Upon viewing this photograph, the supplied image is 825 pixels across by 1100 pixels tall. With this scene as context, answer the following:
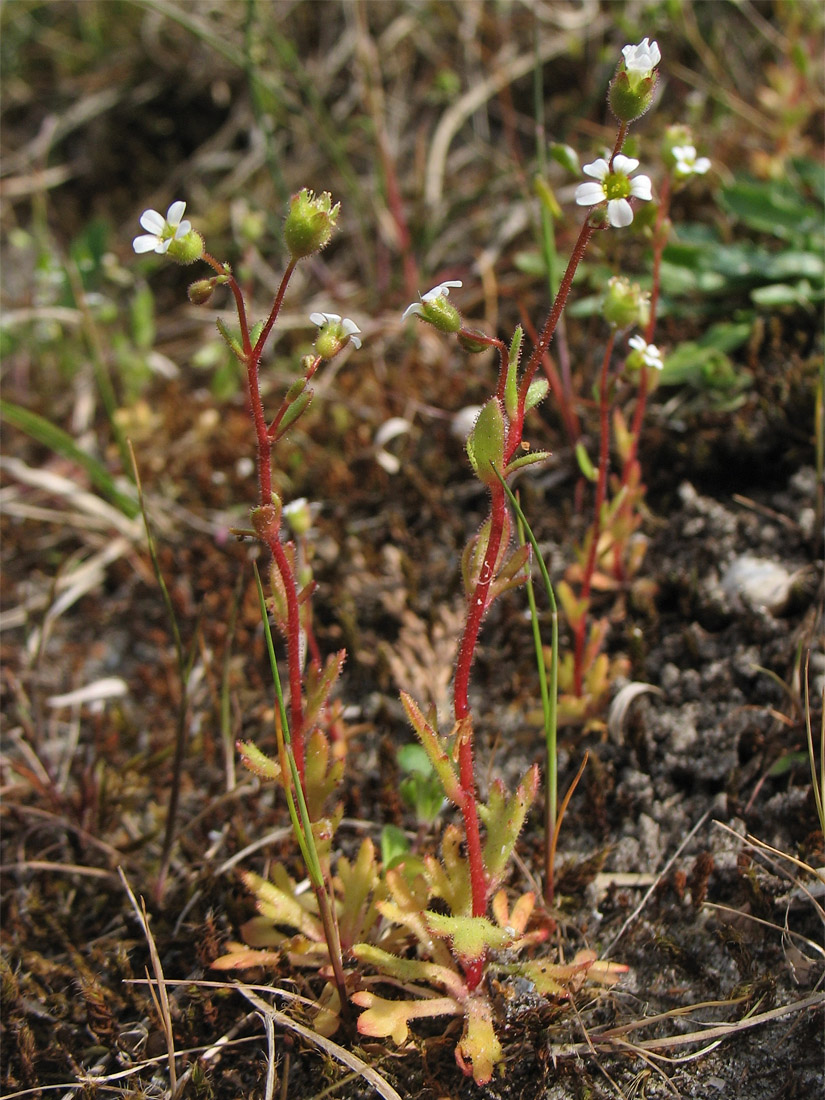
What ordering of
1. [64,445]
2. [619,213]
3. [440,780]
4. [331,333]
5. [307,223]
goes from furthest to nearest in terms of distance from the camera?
[64,445], [440,780], [331,333], [307,223], [619,213]

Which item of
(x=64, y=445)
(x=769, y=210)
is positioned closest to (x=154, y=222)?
(x=64, y=445)

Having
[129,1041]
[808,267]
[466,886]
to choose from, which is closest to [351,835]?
[466,886]

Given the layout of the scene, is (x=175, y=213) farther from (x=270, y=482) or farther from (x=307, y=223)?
(x=270, y=482)

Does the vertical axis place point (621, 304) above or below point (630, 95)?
below

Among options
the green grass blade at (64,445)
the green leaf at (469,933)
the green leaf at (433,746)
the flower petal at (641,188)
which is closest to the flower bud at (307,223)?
the flower petal at (641,188)

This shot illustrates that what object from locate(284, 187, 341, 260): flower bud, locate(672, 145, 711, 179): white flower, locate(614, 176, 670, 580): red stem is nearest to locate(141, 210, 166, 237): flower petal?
locate(284, 187, 341, 260): flower bud

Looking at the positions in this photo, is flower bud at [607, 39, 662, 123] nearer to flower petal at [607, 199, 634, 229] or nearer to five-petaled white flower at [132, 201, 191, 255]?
flower petal at [607, 199, 634, 229]
